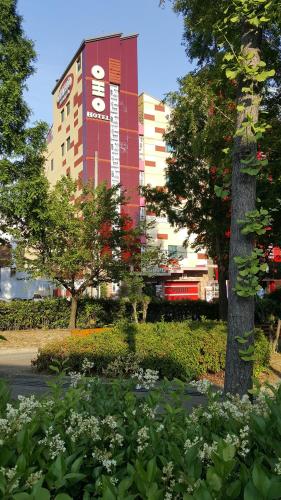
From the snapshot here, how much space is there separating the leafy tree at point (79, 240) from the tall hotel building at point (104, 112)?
18.9 m

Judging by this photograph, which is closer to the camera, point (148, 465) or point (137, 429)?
point (148, 465)

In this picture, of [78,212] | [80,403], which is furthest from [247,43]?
[78,212]

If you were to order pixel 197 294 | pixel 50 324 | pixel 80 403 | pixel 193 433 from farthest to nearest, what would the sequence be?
pixel 197 294
pixel 50 324
pixel 80 403
pixel 193 433

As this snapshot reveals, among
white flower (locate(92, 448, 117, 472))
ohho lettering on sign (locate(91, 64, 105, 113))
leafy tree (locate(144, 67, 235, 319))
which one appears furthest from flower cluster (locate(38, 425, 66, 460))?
ohho lettering on sign (locate(91, 64, 105, 113))

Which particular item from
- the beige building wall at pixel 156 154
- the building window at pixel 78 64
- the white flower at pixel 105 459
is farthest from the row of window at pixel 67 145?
the white flower at pixel 105 459

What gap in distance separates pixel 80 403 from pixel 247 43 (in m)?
3.40

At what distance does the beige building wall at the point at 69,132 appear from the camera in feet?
132

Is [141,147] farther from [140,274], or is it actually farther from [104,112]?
[140,274]

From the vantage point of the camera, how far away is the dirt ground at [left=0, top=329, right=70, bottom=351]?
15897 millimetres

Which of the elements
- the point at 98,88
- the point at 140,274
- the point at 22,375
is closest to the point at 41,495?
the point at 22,375

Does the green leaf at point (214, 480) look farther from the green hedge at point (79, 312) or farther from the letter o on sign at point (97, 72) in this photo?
the letter o on sign at point (97, 72)

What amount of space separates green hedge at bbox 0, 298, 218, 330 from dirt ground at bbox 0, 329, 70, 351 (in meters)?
0.85

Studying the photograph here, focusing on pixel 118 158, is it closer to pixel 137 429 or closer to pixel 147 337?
pixel 147 337

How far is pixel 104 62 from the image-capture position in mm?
39906
